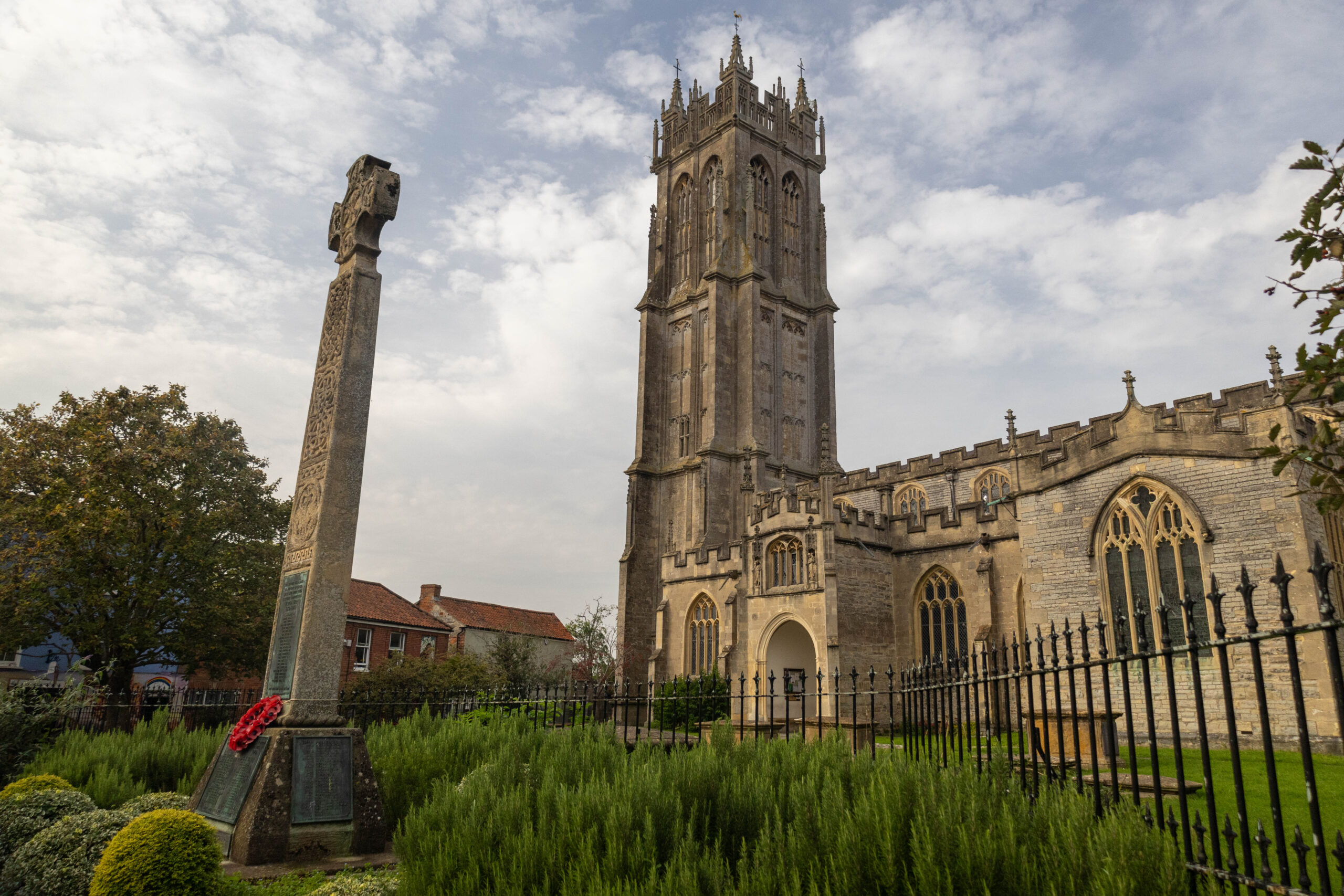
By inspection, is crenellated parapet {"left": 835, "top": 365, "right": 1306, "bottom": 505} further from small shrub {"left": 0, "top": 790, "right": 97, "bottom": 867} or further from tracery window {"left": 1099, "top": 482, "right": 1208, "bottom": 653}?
small shrub {"left": 0, "top": 790, "right": 97, "bottom": 867}

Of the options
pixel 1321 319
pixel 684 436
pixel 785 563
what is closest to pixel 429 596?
pixel 684 436

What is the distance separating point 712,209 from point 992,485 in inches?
840

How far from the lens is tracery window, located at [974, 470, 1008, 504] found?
33.2m

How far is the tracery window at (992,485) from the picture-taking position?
3322 cm

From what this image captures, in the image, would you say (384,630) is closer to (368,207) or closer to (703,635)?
(703,635)

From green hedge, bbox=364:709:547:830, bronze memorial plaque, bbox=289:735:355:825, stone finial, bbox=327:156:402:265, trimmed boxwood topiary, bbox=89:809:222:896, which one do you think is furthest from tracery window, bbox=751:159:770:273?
trimmed boxwood topiary, bbox=89:809:222:896

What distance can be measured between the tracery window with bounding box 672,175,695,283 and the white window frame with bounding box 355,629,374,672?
2349cm

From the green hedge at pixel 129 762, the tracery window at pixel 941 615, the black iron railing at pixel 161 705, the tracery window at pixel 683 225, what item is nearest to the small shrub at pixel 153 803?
the green hedge at pixel 129 762

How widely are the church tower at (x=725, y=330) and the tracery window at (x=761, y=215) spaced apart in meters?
0.09

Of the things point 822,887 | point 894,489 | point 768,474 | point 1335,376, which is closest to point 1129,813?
point 822,887

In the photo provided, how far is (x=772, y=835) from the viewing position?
16.6 ft

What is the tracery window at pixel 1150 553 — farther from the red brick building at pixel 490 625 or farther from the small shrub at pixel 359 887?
the red brick building at pixel 490 625

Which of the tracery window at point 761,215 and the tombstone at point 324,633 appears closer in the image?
the tombstone at point 324,633

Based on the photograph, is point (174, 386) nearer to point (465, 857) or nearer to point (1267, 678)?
point (465, 857)
